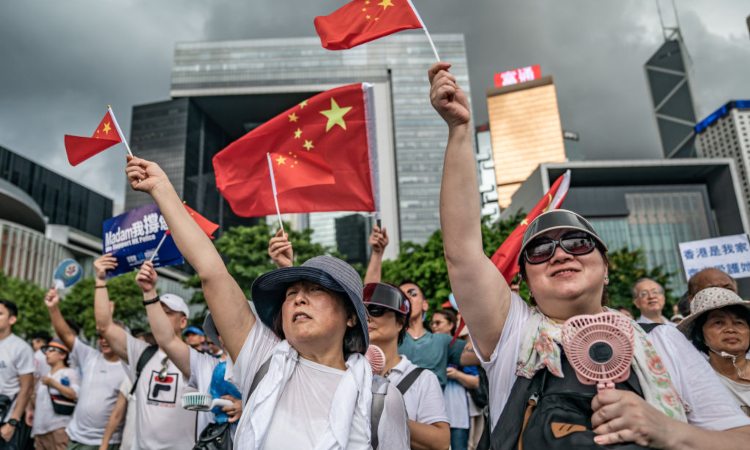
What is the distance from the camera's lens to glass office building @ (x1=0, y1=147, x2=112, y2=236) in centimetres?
7638

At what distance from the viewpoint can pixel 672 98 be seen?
472 feet

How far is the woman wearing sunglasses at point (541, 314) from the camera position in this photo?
1.67 m

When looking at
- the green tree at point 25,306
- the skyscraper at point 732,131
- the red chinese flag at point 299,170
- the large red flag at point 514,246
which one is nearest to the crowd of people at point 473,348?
the large red flag at point 514,246

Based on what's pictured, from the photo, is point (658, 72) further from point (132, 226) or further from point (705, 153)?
point (132, 226)

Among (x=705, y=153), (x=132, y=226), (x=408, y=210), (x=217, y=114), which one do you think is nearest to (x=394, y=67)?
(x=408, y=210)

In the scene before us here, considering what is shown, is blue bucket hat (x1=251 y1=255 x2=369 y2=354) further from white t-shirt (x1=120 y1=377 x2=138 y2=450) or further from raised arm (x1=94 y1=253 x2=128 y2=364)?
white t-shirt (x1=120 y1=377 x2=138 y2=450)

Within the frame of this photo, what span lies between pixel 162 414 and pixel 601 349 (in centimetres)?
380

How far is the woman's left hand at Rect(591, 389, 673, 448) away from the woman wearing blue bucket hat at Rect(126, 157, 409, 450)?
940 mm

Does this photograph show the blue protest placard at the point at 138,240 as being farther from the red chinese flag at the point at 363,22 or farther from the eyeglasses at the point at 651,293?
the eyeglasses at the point at 651,293

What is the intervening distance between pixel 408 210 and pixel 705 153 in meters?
106

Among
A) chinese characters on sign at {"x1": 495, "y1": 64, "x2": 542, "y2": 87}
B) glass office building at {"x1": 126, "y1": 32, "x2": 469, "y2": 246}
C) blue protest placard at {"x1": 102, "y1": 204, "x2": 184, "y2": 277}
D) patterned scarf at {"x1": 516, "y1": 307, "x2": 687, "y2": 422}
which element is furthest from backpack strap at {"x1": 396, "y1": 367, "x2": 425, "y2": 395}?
chinese characters on sign at {"x1": 495, "y1": 64, "x2": 542, "y2": 87}

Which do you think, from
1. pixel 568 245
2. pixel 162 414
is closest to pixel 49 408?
pixel 162 414

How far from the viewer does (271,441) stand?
2.02m

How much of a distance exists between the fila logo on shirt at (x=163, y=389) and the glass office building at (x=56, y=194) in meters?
78.9
